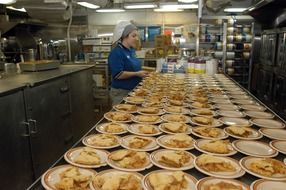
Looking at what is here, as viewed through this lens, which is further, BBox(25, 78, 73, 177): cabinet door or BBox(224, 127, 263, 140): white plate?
BBox(25, 78, 73, 177): cabinet door

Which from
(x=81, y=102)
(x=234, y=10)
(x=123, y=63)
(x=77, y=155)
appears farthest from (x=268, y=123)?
(x=234, y=10)

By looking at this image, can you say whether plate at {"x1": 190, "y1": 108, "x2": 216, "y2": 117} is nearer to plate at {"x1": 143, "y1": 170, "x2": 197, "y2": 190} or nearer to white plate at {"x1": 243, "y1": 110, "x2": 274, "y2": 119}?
white plate at {"x1": 243, "y1": 110, "x2": 274, "y2": 119}

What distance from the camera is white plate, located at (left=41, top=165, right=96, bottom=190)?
0.83m

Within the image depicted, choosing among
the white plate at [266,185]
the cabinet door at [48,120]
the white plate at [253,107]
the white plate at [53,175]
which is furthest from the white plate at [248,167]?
the cabinet door at [48,120]

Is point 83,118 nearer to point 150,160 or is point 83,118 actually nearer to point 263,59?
point 150,160

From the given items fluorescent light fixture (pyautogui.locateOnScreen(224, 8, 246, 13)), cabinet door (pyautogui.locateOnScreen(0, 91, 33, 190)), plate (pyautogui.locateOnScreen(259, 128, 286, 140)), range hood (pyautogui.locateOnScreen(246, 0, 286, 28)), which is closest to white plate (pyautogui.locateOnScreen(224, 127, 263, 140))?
plate (pyautogui.locateOnScreen(259, 128, 286, 140))

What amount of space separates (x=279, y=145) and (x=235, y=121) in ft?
1.22

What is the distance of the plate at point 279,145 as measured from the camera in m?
1.12

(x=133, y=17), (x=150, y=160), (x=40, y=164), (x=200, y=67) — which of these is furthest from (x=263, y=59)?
(x=150, y=160)

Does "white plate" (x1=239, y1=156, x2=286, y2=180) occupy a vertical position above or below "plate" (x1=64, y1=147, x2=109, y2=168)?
below

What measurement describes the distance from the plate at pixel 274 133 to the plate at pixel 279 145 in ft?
0.20

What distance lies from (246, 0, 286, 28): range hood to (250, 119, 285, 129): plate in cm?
378

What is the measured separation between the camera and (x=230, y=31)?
585 centimetres

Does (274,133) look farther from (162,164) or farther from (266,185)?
(162,164)
